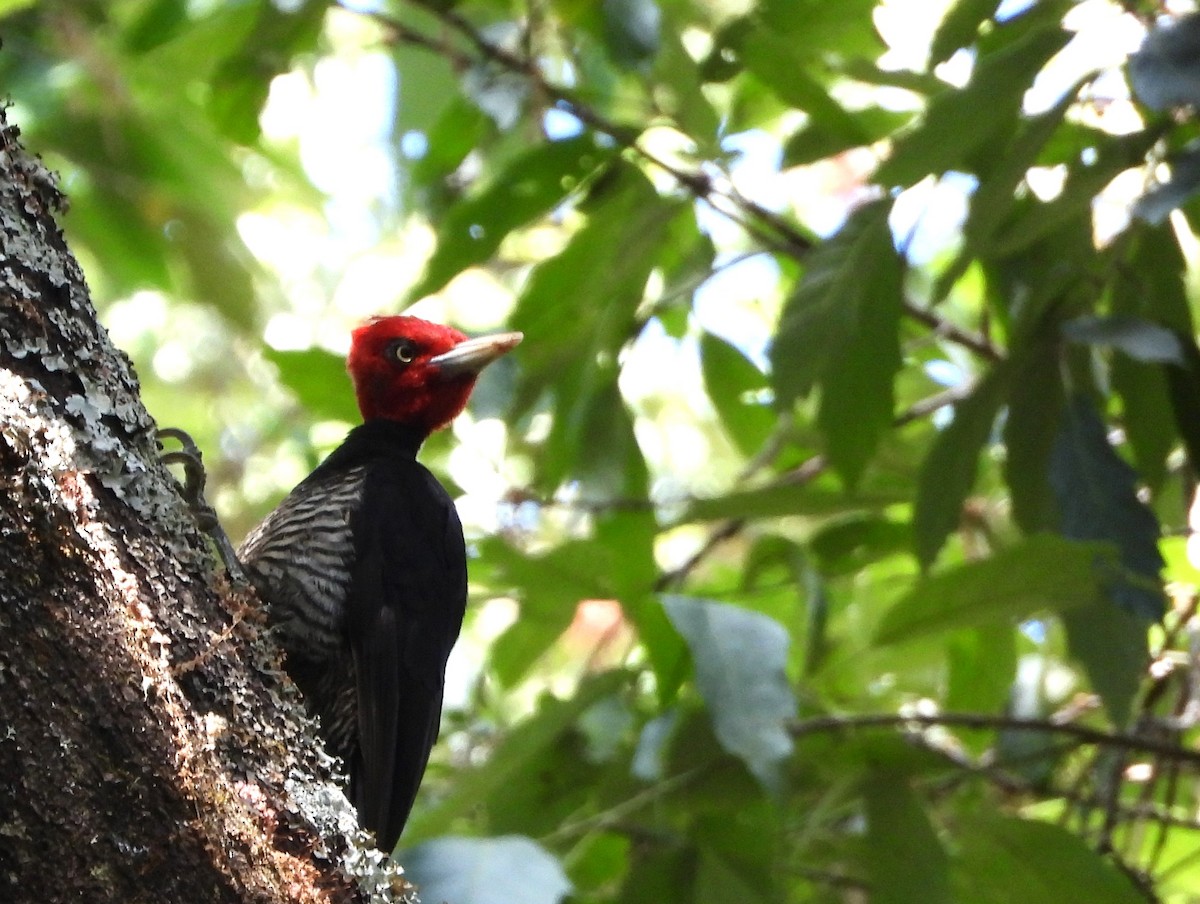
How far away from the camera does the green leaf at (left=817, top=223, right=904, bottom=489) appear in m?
2.92

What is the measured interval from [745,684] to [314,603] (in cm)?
90

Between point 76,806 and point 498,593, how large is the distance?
2150 millimetres

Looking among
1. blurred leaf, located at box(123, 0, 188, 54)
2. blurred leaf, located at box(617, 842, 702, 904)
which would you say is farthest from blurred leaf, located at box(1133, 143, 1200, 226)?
blurred leaf, located at box(123, 0, 188, 54)

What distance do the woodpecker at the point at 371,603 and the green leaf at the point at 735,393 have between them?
748 mm

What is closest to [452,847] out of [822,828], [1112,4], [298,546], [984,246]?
[298,546]

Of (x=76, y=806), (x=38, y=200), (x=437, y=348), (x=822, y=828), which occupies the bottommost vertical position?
(x=76, y=806)

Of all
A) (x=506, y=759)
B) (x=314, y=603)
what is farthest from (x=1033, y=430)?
(x=314, y=603)

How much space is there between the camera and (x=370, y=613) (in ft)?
9.38

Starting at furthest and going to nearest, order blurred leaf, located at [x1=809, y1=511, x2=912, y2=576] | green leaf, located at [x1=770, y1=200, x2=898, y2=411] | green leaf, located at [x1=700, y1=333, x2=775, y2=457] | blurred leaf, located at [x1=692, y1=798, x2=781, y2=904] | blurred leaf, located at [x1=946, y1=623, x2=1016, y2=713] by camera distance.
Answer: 1. green leaf, located at [x1=700, y1=333, x2=775, y2=457]
2. blurred leaf, located at [x1=809, y1=511, x2=912, y2=576]
3. blurred leaf, located at [x1=946, y1=623, x2=1016, y2=713]
4. blurred leaf, located at [x1=692, y1=798, x2=781, y2=904]
5. green leaf, located at [x1=770, y1=200, x2=898, y2=411]

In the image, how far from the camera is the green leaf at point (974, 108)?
8.28ft

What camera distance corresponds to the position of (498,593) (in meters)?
3.46

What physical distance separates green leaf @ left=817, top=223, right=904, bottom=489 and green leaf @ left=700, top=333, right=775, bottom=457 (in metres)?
0.81

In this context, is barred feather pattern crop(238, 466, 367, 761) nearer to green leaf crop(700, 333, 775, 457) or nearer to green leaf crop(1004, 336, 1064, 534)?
green leaf crop(700, 333, 775, 457)

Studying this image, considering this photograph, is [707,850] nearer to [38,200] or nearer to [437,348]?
[437,348]
